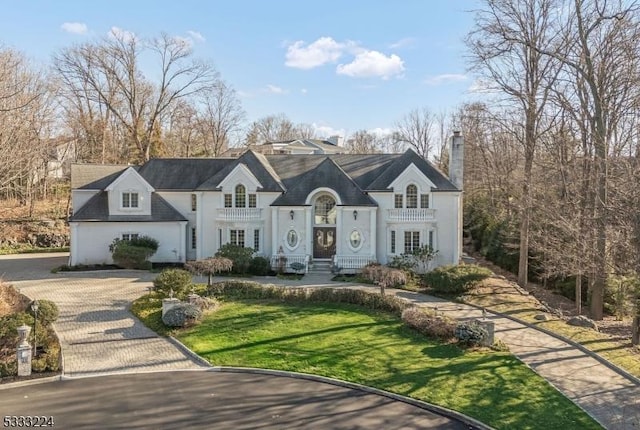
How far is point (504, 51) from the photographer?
23.5 meters

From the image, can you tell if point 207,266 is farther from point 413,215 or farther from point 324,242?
point 413,215

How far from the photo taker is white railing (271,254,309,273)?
2995cm

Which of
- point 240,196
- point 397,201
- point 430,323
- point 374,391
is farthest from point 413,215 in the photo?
point 374,391

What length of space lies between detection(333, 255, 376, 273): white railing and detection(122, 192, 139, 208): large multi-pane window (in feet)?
46.6

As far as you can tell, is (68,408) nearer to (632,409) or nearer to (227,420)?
(227,420)

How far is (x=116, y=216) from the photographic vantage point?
3155 cm

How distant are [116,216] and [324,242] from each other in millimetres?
14114

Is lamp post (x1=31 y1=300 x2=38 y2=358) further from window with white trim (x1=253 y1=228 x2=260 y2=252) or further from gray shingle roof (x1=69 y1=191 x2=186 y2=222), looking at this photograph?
window with white trim (x1=253 y1=228 x2=260 y2=252)

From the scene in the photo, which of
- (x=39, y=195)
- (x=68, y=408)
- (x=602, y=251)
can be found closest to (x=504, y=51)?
(x=602, y=251)

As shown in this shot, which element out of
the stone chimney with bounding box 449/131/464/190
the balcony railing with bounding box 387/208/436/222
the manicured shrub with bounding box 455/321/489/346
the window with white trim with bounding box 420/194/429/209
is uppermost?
the stone chimney with bounding box 449/131/464/190

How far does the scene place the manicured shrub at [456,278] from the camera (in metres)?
24.2

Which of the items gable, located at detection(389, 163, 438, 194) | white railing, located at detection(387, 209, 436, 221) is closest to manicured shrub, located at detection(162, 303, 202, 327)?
white railing, located at detection(387, 209, 436, 221)

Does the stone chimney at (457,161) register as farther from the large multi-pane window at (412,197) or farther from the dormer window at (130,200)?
the dormer window at (130,200)

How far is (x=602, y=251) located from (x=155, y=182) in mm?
28090
